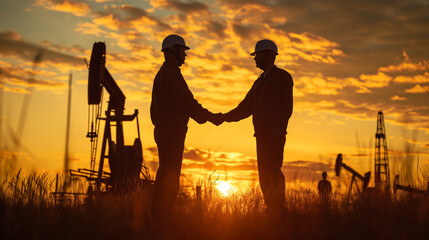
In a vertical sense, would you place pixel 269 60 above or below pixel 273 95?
above

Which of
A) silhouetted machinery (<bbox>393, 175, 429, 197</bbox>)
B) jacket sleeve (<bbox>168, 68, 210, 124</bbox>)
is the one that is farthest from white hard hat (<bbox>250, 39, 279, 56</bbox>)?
silhouetted machinery (<bbox>393, 175, 429, 197</bbox>)

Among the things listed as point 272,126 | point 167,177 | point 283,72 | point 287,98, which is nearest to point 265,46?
point 283,72

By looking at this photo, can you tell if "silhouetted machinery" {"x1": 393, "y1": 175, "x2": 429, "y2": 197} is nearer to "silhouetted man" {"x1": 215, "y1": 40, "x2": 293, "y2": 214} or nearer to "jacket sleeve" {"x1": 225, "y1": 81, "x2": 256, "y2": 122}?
"silhouetted man" {"x1": 215, "y1": 40, "x2": 293, "y2": 214}

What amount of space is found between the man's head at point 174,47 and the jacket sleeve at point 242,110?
2.04 meters

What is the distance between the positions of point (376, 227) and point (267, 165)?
7.27ft

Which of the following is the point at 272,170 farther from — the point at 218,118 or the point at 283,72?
the point at 218,118

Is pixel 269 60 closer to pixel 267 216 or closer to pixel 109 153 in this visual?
pixel 267 216

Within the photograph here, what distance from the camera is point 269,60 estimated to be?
895cm

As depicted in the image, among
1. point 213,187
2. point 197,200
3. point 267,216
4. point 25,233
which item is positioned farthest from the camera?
point 213,187

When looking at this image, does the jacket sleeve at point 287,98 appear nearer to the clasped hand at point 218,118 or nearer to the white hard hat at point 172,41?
the white hard hat at point 172,41

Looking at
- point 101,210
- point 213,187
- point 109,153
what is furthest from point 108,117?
point 101,210

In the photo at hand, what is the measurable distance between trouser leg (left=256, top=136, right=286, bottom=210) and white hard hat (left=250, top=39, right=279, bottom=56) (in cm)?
169

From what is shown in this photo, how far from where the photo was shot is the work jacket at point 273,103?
27.6 feet

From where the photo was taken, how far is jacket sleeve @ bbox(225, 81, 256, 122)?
33.1 feet
